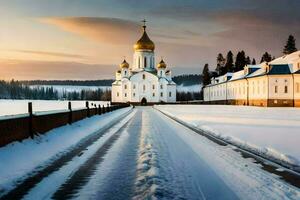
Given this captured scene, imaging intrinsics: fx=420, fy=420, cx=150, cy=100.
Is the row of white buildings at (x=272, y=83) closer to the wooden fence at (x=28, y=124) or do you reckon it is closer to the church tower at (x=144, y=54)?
the church tower at (x=144, y=54)

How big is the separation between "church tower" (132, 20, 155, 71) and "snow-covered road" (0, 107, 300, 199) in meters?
120

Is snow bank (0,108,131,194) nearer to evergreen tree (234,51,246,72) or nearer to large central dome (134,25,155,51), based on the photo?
large central dome (134,25,155,51)

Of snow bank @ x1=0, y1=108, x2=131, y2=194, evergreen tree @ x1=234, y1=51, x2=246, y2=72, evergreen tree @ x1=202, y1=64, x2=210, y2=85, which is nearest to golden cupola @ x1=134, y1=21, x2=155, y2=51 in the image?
evergreen tree @ x1=202, y1=64, x2=210, y2=85

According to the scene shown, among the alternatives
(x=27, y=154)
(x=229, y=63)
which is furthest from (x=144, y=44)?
(x=27, y=154)

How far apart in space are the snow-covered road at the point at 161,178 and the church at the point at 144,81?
4542 inches

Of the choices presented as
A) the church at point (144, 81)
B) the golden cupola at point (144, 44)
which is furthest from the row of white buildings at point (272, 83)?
the golden cupola at point (144, 44)

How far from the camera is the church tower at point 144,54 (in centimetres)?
13238

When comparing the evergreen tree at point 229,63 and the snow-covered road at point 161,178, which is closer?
the snow-covered road at point 161,178

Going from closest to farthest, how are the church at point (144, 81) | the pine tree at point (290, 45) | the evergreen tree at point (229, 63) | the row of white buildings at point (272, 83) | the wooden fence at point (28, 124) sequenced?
the wooden fence at point (28, 124)
the row of white buildings at point (272, 83)
the pine tree at point (290, 45)
the church at point (144, 81)
the evergreen tree at point (229, 63)

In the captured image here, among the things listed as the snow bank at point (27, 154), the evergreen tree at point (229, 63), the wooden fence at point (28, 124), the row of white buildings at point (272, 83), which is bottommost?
the snow bank at point (27, 154)

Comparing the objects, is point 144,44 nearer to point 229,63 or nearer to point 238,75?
point 229,63

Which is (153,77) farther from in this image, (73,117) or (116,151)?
(116,151)

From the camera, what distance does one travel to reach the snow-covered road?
7.43 meters

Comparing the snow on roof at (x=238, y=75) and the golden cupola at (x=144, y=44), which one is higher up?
the golden cupola at (x=144, y=44)
